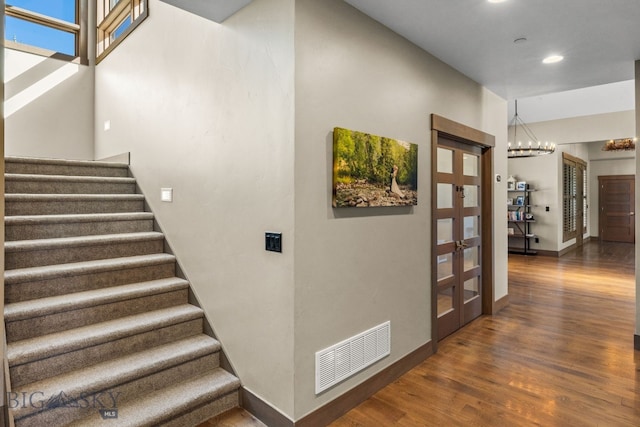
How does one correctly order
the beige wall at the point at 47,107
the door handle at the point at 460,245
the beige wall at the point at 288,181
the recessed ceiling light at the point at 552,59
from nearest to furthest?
1. the beige wall at the point at 288,181
2. the recessed ceiling light at the point at 552,59
3. the door handle at the point at 460,245
4. the beige wall at the point at 47,107

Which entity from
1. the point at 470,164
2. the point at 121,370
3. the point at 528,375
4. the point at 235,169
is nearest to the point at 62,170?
the point at 235,169

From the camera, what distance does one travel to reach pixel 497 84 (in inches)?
160

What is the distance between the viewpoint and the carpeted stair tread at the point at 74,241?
104 inches

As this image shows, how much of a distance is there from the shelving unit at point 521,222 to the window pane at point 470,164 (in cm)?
550

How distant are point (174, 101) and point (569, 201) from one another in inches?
401

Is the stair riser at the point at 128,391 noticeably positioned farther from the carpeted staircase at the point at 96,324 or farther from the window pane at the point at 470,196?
the window pane at the point at 470,196

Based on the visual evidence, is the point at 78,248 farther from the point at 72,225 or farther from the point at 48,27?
the point at 48,27

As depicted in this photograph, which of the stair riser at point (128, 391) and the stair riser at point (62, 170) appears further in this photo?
the stair riser at point (62, 170)

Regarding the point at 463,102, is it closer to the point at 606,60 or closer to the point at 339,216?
the point at 606,60

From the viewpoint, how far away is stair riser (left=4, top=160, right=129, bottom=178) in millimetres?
3619

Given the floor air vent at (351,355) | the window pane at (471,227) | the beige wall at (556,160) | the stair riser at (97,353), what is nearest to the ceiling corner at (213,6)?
the stair riser at (97,353)

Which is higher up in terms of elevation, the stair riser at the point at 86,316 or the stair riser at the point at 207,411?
the stair riser at the point at 86,316

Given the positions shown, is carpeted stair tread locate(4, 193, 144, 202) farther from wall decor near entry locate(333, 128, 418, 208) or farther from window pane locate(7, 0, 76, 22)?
window pane locate(7, 0, 76, 22)

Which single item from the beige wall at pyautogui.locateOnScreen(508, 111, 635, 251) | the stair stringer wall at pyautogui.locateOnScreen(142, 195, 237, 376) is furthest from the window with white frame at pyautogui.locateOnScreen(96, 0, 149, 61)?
the beige wall at pyautogui.locateOnScreen(508, 111, 635, 251)
